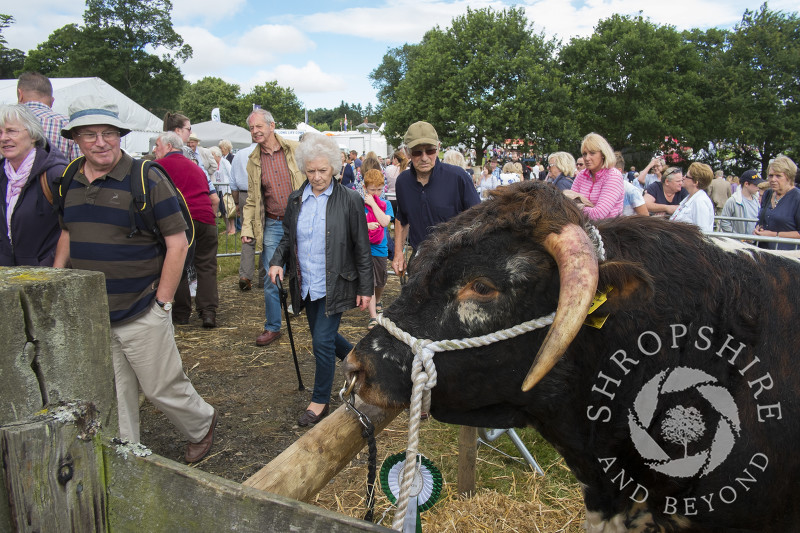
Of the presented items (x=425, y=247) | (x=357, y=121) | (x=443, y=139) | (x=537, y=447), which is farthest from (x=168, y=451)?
(x=357, y=121)

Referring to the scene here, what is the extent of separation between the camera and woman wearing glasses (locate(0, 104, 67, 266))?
3576 millimetres

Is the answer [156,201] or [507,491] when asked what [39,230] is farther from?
[507,491]

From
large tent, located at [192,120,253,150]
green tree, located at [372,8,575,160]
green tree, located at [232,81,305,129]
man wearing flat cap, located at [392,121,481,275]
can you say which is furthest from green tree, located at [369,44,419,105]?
man wearing flat cap, located at [392,121,481,275]

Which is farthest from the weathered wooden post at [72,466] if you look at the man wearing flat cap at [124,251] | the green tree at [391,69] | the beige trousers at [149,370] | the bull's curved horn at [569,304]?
the green tree at [391,69]

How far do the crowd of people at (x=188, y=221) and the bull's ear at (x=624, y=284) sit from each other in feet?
1.62

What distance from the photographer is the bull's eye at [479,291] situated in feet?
5.90

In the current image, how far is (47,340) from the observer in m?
1.10

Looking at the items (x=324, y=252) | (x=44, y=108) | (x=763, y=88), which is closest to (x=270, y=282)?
(x=324, y=252)

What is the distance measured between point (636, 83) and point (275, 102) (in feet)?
143

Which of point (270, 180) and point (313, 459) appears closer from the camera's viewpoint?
point (313, 459)

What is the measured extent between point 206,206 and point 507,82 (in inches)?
1519

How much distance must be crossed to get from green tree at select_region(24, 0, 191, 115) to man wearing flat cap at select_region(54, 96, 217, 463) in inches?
1965
